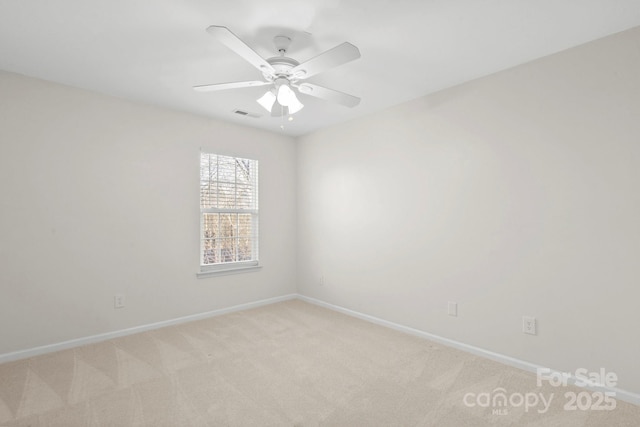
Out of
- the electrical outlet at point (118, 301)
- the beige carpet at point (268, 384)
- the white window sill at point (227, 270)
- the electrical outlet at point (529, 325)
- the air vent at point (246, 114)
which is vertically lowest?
the beige carpet at point (268, 384)

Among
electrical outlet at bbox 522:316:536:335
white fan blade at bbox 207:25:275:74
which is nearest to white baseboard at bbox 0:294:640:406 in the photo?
electrical outlet at bbox 522:316:536:335

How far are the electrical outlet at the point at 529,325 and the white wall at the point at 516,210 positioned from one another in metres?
0.04

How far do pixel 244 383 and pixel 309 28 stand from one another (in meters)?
2.52

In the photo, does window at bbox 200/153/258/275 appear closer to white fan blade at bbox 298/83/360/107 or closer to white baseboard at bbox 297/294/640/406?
white baseboard at bbox 297/294/640/406

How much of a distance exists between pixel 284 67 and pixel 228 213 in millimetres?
2340

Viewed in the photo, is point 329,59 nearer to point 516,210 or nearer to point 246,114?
point 516,210

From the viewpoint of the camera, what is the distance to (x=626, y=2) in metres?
1.85

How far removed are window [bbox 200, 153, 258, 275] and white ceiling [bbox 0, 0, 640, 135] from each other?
120cm

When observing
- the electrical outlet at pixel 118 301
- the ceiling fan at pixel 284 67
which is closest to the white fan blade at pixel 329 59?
the ceiling fan at pixel 284 67

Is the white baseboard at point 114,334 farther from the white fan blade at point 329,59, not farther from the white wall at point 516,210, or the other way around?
the white fan blade at point 329,59

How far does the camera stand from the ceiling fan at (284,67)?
1771mm

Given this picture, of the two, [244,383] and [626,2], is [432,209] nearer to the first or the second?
[626,2]

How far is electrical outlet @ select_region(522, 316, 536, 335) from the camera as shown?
2.49 m

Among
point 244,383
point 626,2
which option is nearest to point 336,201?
point 244,383
